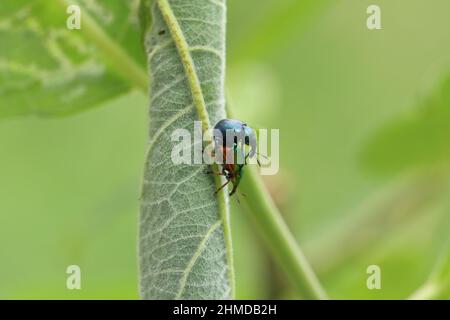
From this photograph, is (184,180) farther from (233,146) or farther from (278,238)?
(278,238)

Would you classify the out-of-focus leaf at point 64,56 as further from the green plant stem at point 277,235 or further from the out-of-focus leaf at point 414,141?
the out-of-focus leaf at point 414,141

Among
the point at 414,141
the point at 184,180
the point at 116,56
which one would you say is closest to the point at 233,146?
the point at 184,180

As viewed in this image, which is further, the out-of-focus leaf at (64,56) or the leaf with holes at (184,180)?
the out-of-focus leaf at (64,56)

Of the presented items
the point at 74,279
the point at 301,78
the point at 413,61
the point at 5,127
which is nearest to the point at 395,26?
the point at 413,61

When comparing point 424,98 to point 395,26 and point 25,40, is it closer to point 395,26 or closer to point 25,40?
point 25,40

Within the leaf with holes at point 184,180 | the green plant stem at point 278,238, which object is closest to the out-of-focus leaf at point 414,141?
the green plant stem at point 278,238

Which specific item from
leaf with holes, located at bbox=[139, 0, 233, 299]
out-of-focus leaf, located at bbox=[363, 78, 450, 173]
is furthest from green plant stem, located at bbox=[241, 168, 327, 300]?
out-of-focus leaf, located at bbox=[363, 78, 450, 173]
